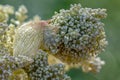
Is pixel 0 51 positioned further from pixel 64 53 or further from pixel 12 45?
pixel 64 53

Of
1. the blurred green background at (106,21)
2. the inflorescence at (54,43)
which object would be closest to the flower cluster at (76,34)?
the inflorescence at (54,43)

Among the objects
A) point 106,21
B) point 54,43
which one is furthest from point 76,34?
point 106,21

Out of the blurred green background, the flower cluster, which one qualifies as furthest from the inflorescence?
the blurred green background

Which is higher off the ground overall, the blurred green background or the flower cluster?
the blurred green background

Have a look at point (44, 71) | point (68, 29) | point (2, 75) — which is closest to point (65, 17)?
point (68, 29)

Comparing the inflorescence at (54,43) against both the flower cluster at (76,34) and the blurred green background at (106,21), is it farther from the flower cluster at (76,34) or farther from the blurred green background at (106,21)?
the blurred green background at (106,21)

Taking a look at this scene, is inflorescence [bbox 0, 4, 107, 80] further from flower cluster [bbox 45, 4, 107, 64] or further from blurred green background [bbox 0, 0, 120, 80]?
blurred green background [bbox 0, 0, 120, 80]
